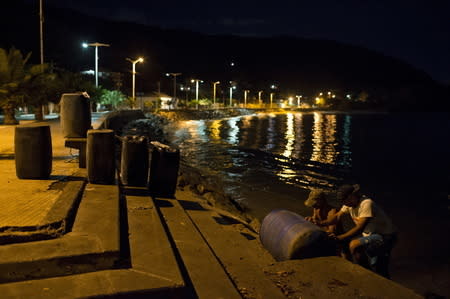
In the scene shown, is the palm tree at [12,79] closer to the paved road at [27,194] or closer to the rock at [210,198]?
the paved road at [27,194]

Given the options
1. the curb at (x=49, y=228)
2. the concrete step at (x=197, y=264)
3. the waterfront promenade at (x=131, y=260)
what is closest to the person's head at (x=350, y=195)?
the waterfront promenade at (x=131, y=260)

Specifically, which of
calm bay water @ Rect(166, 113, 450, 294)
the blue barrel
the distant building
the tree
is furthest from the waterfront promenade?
the distant building

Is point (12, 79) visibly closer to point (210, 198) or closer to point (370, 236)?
point (210, 198)

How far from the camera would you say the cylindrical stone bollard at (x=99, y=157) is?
8539 millimetres

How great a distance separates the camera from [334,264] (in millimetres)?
6047

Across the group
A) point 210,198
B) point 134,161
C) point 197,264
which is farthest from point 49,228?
point 210,198

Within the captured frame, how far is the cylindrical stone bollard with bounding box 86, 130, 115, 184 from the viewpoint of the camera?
28.0 ft

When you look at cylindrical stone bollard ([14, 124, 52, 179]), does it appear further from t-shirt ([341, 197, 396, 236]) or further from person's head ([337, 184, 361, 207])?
t-shirt ([341, 197, 396, 236])

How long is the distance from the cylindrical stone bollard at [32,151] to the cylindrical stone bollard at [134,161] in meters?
1.61

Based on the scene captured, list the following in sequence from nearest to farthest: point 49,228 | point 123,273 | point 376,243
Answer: point 123,273 < point 49,228 < point 376,243

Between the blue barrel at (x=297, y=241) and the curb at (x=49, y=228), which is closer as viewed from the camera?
the curb at (x=49, y=228)

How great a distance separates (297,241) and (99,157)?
4370 millimetres

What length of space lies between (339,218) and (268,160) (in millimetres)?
19220

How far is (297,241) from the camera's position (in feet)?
20.7
